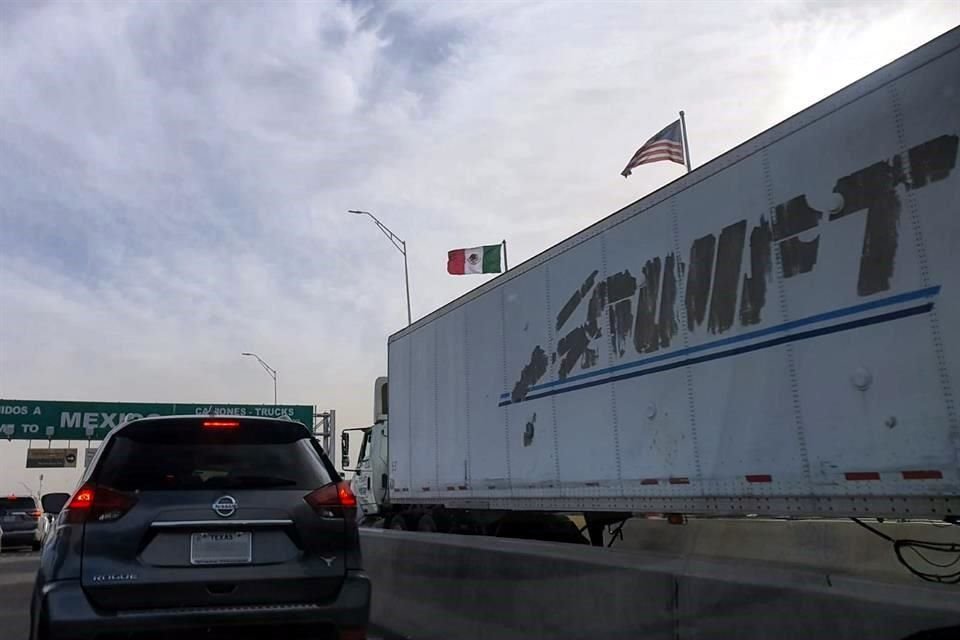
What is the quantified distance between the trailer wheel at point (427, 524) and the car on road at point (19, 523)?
50.6ft

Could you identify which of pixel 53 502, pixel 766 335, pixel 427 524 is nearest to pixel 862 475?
pixel 766 335

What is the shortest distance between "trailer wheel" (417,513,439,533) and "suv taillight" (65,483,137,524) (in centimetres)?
856

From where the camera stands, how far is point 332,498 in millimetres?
5066

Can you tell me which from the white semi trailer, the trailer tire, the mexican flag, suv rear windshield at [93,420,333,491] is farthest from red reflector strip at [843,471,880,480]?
the mexican flag

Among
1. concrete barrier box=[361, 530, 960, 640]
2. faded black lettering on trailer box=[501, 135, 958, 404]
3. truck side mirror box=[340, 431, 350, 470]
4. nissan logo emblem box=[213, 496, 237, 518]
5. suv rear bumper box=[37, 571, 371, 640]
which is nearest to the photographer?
concrete barrier box=[361, 530, 960, 640]

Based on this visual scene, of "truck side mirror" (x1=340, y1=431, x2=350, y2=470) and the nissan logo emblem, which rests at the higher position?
"truck side mirror" (x1=340, y1=431, x2=350, y2=470)

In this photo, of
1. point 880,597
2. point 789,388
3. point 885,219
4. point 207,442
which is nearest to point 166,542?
point 207,442

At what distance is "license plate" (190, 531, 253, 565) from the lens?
4.57 meters

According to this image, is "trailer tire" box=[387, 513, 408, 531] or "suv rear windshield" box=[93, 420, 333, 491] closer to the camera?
"suv rear windshield" box=[93, 420, 333, 491]

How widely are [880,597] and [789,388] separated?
106 inches

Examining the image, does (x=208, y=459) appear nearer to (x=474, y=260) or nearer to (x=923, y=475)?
(x=923, y=475)

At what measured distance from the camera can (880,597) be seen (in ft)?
11.5

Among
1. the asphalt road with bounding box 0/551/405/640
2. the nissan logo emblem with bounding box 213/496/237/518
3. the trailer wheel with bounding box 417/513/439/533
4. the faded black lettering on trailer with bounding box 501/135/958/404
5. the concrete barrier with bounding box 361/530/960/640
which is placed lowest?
the asphalt road with bounding box 0/551/405/640

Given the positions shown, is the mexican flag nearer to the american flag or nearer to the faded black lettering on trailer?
the american flag
